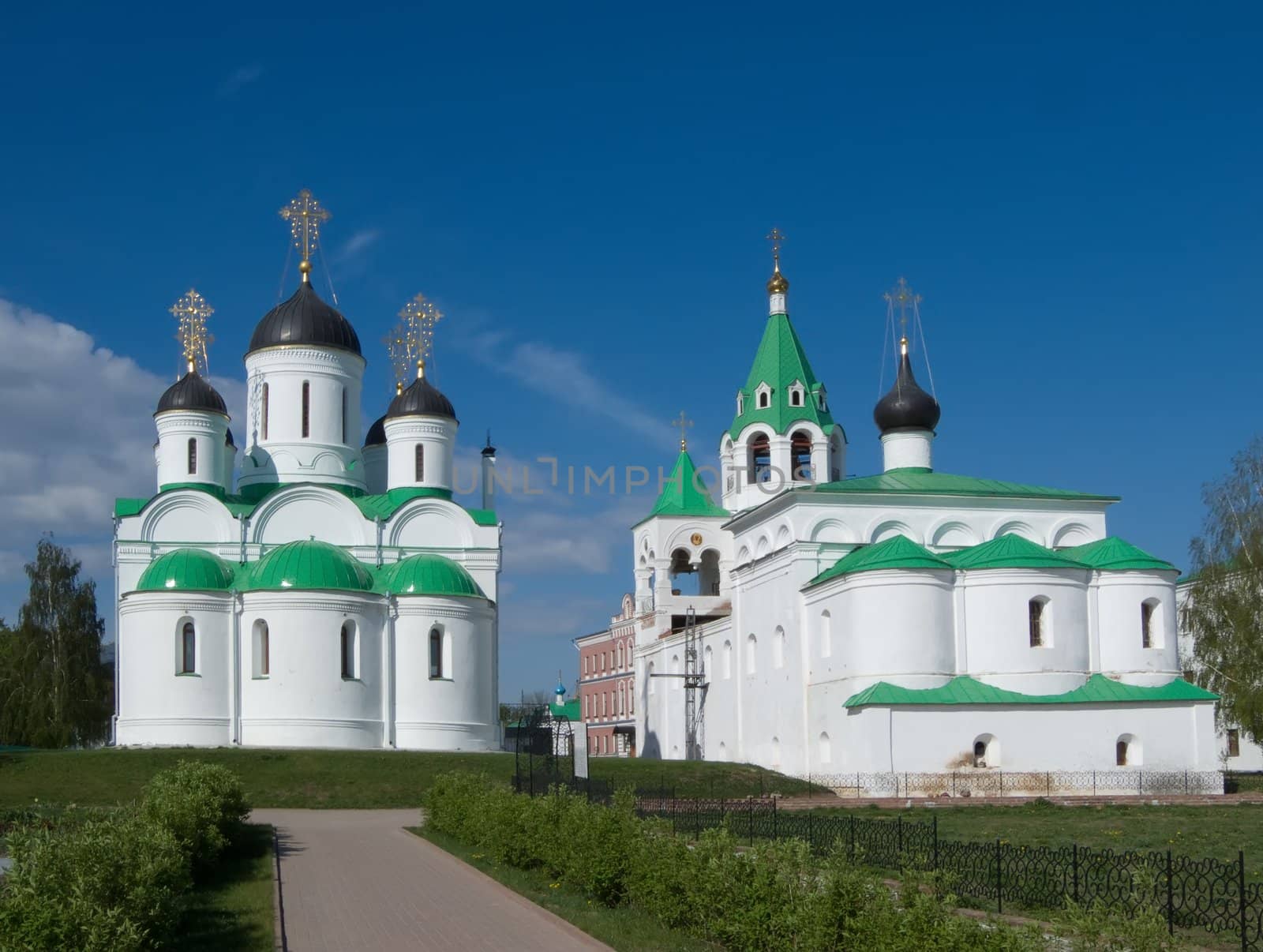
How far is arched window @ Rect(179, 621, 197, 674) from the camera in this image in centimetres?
3512

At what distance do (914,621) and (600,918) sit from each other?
797 inches

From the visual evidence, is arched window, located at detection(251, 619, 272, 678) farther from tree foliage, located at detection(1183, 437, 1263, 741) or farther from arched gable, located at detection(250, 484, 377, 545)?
tree foliage, located at detection(1183, 437, 1263, 741)

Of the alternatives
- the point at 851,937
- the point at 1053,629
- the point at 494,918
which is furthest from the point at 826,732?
the point at 851,937

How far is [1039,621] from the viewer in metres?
32.3

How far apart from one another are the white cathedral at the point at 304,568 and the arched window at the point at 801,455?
880cm

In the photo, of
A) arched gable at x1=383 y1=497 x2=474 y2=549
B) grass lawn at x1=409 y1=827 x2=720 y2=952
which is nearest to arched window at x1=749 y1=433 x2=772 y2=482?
arched gable at x1=383 y1=497 x2=474 y2=549

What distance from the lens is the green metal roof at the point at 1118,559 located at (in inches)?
1287

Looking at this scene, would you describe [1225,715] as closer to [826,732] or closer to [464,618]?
[826,732]

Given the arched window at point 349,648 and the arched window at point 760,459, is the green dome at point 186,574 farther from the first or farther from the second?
the arched window at point 760,459

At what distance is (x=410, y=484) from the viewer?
133 ft

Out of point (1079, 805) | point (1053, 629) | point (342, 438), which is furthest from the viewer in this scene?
point (342, 438)

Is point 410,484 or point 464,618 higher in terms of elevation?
point 410,484

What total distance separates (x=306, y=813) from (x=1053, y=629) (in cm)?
1632

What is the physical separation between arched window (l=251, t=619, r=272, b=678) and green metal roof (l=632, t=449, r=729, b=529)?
14.5 metres
